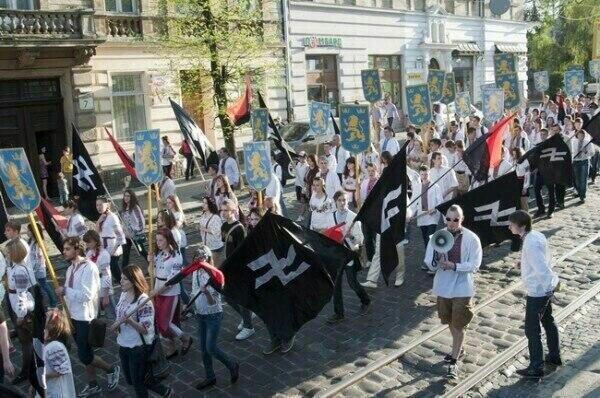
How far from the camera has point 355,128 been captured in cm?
1185

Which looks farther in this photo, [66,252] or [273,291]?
[273,291]

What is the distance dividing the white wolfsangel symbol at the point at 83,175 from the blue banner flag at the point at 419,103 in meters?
7.92

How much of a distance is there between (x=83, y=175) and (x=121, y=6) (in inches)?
515

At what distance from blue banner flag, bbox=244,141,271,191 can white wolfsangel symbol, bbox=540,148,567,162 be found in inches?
229

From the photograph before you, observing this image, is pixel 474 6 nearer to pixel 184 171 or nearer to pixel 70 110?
pixel 184 171

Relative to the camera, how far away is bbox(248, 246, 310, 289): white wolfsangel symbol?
7.48 m

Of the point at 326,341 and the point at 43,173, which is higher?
the point at 43,173

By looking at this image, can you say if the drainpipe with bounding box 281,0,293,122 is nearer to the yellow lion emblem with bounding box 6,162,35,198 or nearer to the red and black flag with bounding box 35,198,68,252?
the red and black flag with bounding box 35,198,68,252

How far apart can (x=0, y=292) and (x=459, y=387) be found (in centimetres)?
518

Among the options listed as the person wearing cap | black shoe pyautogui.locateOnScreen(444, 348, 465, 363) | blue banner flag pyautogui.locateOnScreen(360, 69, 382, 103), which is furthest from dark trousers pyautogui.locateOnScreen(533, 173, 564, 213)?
the person wearing cap

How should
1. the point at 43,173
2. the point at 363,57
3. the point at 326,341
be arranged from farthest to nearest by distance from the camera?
the point at 363,57, the point at 43,173, the point at 326,341

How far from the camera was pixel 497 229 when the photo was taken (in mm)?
9391

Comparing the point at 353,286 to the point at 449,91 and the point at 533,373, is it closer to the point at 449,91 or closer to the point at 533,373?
the point at 533,373

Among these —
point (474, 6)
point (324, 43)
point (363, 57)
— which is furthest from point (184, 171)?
point (474, 6)
